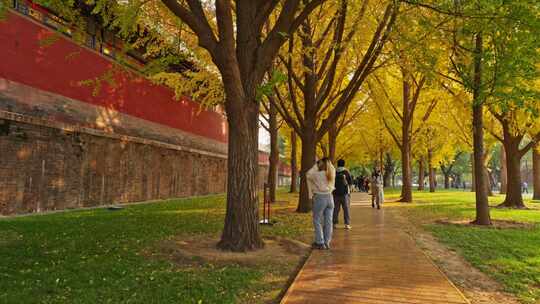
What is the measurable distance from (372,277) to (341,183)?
15.4 feet

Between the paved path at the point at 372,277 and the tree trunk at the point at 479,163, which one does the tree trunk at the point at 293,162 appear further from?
the paved path at the point at 372,277

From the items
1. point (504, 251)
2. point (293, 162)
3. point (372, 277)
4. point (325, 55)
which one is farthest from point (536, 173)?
point (372, 277)

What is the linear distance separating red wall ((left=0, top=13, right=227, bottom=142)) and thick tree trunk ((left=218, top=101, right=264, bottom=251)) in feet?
13.4

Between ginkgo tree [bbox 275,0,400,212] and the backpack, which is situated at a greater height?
ginkgo tree [bbox 275,0,400,212]

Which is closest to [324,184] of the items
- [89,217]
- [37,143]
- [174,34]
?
[89,217]

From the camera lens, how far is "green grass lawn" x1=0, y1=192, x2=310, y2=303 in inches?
178

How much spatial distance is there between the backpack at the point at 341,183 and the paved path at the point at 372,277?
1.91 metres

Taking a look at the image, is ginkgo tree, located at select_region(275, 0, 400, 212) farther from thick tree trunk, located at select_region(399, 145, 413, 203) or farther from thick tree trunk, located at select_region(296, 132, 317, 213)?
thick tree trunk, located at select_region(399, 145, 413, 203)

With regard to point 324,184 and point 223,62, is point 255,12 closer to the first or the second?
point 223,62

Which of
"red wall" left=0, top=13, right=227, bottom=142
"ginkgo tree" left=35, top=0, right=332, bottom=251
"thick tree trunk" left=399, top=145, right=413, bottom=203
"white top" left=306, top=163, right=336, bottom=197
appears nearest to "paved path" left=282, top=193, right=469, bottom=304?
"white top" left=306, top=163, right=336, bottom=197

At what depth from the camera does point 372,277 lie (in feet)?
18.1

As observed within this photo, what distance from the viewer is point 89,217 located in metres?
11.2

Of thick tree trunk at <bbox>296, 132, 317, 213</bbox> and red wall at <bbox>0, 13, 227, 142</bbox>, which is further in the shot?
thick tree trunk at <bbox>296, 132, 317, 213</bbox>

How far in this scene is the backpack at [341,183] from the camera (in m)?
10.0
